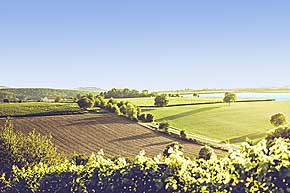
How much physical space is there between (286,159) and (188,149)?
143 feet

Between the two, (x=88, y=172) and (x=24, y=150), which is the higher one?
(x=88, y=172)

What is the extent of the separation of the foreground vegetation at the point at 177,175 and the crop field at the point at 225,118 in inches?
1904

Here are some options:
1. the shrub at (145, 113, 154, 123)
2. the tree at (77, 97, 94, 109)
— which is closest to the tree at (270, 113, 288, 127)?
the shrub at (145, 113, 154, 123)

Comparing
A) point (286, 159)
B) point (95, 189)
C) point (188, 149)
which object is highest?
point (286, 159)

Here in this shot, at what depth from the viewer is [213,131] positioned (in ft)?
207

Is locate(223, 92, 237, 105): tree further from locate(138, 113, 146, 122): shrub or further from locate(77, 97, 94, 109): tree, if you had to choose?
locate(77, 97, 94, 109): tree

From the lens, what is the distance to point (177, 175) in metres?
7.75

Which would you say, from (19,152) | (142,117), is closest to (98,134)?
(142,117)

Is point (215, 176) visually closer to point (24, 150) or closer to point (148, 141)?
point (24, 150)

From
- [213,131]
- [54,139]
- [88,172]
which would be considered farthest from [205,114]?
[88,172]

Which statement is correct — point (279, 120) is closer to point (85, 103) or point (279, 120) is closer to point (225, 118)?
point (225, 118)

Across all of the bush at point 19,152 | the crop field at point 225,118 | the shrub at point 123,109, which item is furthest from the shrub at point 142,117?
the bush at point 19,152

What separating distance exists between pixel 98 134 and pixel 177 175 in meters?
49.3

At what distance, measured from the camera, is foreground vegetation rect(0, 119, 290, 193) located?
654 cm
